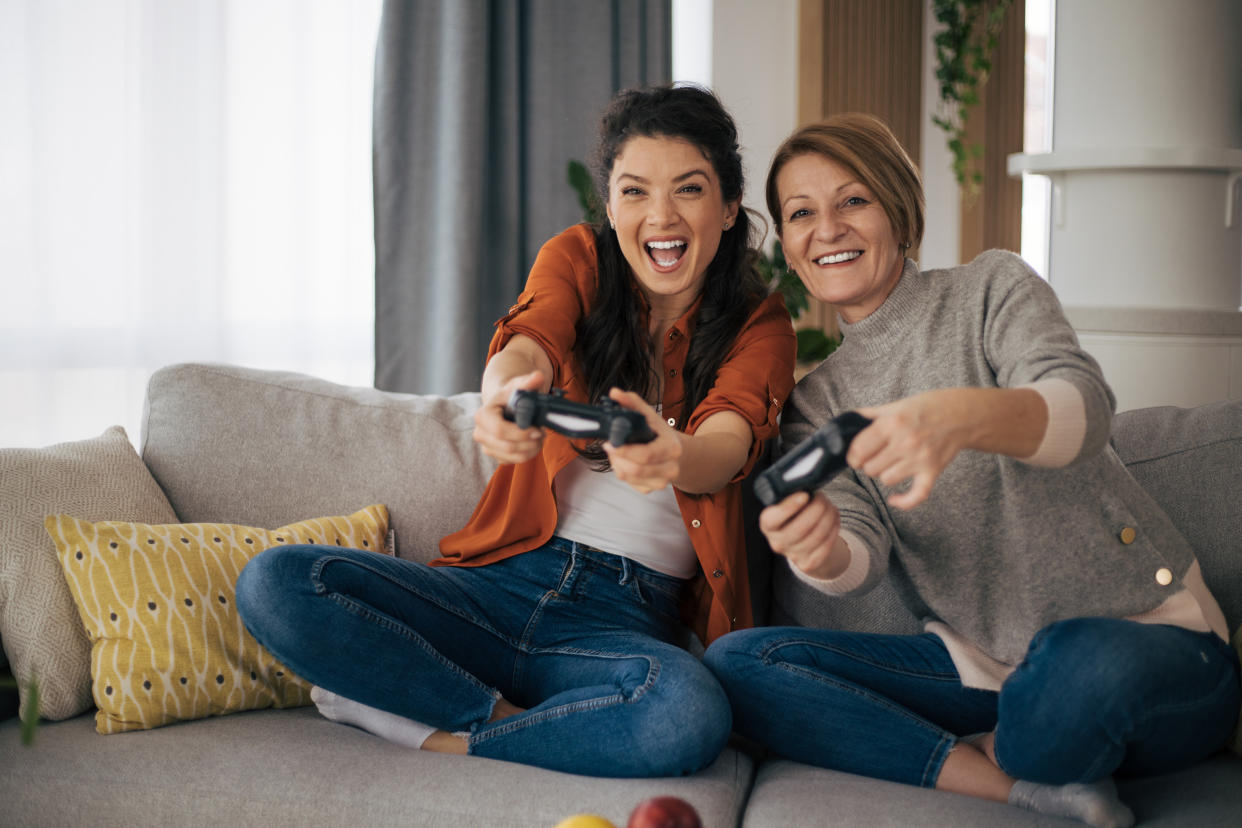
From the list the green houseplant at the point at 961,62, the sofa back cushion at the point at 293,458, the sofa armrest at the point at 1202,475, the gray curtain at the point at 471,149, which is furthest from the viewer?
the green houseplant at the point at 961,62

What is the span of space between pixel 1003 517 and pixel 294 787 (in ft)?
2.91

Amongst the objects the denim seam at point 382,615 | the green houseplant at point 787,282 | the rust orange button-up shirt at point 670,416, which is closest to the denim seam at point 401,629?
the denim seam at point 382,615

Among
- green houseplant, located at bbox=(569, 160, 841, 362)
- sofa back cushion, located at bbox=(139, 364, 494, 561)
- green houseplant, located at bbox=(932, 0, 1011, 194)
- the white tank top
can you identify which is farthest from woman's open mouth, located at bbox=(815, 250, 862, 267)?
green houseplant, located at bbox=(932, 0, 1011, 194)

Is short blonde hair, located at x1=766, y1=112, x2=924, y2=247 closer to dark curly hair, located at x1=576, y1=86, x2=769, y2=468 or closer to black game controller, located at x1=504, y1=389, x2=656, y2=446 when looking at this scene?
dark curly hair, located at x1=576, y1=86, x2=769, y2=468

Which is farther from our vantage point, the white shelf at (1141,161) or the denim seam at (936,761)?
the white shelf at (1141,161)

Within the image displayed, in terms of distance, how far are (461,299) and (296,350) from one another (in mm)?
470

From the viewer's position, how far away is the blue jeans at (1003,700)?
44.9 inches

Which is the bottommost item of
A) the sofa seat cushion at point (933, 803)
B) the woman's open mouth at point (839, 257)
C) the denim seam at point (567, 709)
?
the sofa seat cushion at point (933, 803)

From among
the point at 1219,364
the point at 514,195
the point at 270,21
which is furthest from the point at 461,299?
the point at 1219,364

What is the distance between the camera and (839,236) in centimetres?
142

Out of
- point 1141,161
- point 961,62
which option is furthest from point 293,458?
point 961,62

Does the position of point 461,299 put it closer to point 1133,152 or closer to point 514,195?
point 514,195

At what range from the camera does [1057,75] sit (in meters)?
2.37

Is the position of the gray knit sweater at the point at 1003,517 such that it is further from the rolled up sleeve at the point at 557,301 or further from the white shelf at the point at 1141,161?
the white shelf at the point at 1141,161
